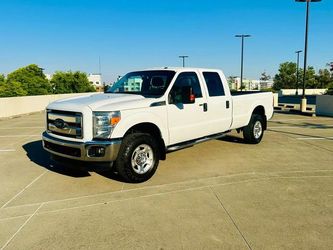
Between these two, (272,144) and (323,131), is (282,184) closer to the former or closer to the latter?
(272,144)

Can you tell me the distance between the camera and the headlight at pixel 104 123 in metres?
4.77

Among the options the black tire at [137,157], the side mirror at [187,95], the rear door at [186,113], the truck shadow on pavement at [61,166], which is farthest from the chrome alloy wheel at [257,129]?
the truck shadow on pavement at [61,166]

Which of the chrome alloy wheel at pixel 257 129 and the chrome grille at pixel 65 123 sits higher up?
the chrome grille at pixel 65 123

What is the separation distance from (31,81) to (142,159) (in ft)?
171

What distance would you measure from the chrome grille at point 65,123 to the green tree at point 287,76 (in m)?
81.8

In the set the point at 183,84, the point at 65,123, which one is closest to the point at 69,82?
the point at 183,84

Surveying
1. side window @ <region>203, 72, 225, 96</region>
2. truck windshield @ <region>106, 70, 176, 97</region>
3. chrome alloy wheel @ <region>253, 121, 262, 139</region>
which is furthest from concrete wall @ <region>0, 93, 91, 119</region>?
chrome alloy wheel @ <region>253, 121, 262, 139</region>

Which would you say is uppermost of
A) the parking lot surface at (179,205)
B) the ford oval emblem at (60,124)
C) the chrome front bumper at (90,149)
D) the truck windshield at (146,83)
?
the truck windshield at (146,83)

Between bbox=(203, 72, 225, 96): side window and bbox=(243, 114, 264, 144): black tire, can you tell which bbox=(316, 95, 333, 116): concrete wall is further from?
bbox=(203, 72, 225, 96): side window

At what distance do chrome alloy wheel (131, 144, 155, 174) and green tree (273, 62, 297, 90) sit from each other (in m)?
81.2

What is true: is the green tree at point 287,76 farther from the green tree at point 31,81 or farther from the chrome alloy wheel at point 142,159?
the chrome alloy wheel at point 142,159

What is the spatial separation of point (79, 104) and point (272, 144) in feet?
18.9

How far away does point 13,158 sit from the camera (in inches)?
281

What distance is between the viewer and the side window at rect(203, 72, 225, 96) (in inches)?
269
